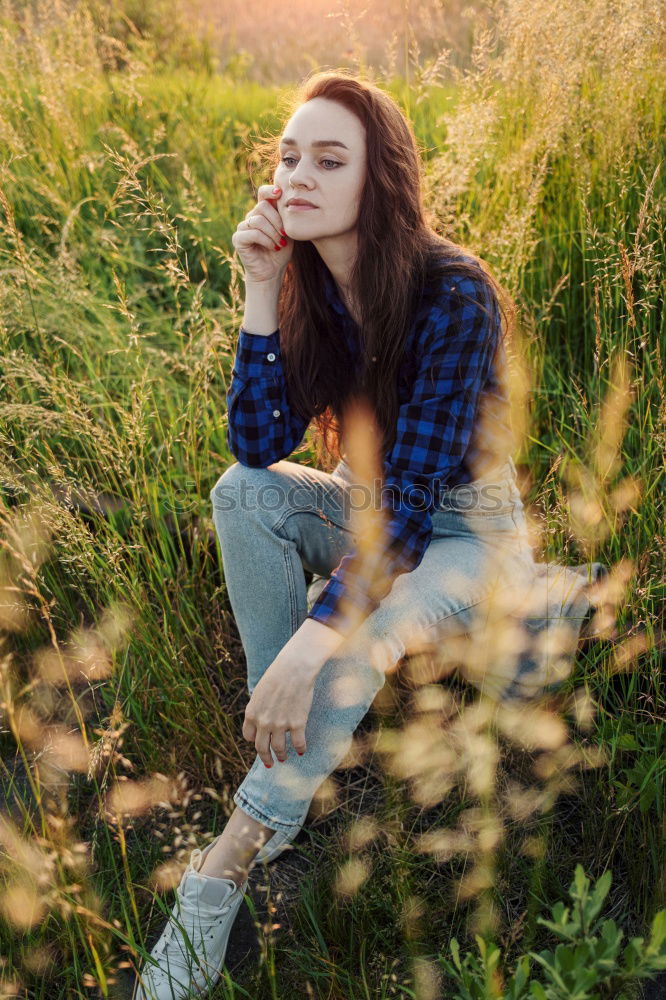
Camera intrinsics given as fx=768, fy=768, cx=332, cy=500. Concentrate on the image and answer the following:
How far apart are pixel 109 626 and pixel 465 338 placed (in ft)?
3.56

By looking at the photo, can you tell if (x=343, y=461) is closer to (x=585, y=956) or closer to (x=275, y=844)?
(x=275, y=844)

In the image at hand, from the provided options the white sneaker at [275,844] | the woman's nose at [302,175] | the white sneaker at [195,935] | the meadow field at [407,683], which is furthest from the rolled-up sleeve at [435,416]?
the white sneaker at [195,935]

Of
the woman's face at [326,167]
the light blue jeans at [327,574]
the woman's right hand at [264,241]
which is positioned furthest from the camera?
the woman's right hand at [264,241]

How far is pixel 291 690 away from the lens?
1427 mm

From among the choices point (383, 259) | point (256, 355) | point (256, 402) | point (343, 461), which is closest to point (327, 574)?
point (343, 461)

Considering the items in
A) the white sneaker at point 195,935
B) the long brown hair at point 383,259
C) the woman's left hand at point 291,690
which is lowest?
the white sneaker at point 195,935

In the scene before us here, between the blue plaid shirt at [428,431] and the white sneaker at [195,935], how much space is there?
1.84ft

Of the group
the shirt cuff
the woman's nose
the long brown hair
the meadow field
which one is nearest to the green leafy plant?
the meadow field

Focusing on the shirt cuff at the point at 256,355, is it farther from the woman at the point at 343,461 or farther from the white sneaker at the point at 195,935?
the white sneaker at the point at 195,935

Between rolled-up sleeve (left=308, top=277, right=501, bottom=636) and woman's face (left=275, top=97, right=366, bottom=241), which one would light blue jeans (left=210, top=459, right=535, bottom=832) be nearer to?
rolled-up sleeve (left=308, top=277, right=501, bottom=636)

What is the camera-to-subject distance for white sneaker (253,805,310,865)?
1.57 m

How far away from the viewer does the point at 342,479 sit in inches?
76.4

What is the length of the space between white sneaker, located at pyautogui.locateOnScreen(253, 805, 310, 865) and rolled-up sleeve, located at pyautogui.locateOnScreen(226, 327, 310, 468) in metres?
0.80

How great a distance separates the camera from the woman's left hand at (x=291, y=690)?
1.43 m
